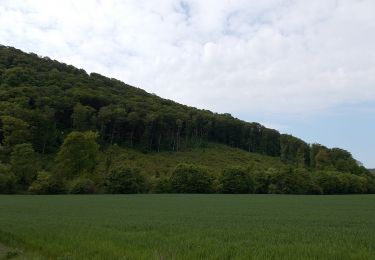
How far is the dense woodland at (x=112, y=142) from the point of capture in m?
91.9

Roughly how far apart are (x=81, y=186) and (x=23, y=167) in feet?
41.9

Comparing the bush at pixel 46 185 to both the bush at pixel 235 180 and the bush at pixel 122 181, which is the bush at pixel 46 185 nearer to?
the bush at pixel 122 181

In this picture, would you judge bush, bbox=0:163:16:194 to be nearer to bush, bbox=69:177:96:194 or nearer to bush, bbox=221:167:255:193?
bush, bbox=69:177:96:194

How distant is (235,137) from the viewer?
612 feet

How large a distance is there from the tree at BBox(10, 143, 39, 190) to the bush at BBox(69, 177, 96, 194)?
9214 mm

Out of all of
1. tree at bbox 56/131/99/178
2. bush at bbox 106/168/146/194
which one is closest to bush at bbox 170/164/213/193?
bush at bbox 106/168/146/194

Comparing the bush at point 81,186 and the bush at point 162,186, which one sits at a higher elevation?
the bush at point 162,186

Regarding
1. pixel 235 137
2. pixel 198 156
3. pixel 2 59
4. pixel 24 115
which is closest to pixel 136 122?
pixel 198 156

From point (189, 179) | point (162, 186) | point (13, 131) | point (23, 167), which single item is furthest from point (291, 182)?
point (13, 131)

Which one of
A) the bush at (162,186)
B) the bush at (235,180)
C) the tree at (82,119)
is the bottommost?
the bush at (162,186)

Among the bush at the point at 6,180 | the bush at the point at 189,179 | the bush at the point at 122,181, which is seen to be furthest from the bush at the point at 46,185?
the bush at the point at 189,179

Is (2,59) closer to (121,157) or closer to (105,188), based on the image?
(121,157)

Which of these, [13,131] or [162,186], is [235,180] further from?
[13,131]

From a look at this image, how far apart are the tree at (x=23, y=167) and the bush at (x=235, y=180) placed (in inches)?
1635
